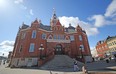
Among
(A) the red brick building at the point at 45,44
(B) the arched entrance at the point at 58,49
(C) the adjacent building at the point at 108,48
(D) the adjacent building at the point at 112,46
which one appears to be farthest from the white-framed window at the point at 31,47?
(D) the adjacent building at the point at 112,46

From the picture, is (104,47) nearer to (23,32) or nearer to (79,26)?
(79,26)

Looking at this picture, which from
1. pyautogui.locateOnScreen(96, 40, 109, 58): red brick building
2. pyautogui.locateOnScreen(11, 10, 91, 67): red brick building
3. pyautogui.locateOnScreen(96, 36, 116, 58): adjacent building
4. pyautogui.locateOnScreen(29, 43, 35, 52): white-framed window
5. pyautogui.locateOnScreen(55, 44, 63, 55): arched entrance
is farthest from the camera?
pyautogui.locateOnScreen(96, 40, 109, 58): red brick building

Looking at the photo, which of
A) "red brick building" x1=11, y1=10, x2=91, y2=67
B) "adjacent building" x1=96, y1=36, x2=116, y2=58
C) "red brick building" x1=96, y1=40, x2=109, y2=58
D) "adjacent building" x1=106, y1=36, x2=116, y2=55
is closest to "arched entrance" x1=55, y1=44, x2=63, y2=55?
"red brick building" x1=11, y1=10, x2=91, y2=67

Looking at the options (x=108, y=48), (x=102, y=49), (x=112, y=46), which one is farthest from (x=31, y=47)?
(x=102, y=49)

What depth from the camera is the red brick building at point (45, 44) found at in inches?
1265

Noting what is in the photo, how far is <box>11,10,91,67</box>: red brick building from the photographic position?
32125mm

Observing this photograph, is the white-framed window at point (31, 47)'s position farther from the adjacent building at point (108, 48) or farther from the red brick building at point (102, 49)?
the red brick building at point (102, 49)

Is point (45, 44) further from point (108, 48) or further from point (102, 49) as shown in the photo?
point (102, 49)

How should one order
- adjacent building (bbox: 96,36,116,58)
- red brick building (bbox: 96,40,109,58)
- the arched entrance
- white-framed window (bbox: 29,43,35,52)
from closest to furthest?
white-framed window (bbox: 29,43,35,52) < the arched entrance < adjacent building (bbox: 96,36,116,58) < red brick building (bbox: 96,40,109,58)

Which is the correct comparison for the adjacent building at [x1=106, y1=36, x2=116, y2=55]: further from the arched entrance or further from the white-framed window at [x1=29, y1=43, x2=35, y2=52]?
the white-framed window at [x1=29, y1=43, x2=35, y2=52]

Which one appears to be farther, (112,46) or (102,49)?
(102,49)

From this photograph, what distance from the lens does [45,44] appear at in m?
35.1

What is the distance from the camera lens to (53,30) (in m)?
37.7

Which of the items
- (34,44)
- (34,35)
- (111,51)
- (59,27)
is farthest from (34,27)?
(111,51)
